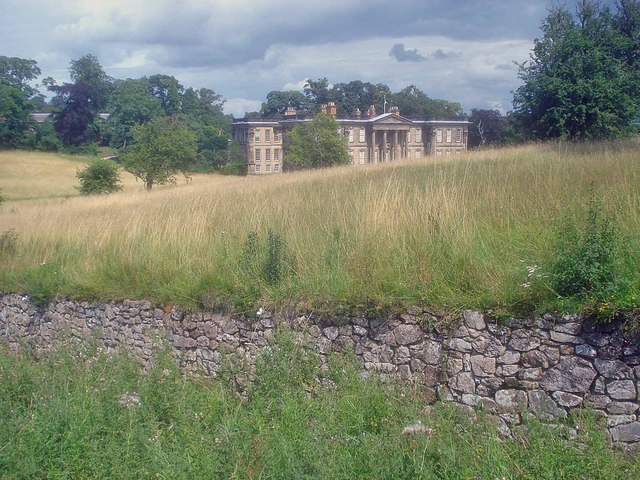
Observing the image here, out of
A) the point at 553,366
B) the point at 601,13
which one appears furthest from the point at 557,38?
the point at 553,366

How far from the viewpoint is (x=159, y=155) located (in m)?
40.2

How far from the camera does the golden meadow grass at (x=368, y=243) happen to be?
24.0 ft

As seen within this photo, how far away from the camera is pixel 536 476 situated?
5.11m

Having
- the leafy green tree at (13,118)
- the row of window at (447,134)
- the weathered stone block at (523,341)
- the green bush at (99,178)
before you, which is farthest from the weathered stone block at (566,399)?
the leafy green tree at (13,118)

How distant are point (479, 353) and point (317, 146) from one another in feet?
87.8

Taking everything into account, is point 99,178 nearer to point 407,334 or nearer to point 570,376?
point 407,334

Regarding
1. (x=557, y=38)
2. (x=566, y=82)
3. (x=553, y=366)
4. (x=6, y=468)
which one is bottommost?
(x=6, y=468)

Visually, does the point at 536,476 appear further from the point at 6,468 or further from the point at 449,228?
the point at 6,468

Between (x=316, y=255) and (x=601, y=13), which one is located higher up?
(x=601, y=13)

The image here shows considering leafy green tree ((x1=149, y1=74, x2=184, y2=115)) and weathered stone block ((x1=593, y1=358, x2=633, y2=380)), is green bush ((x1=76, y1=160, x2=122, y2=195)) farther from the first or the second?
weathered stone block ((x1=593, y1=358, x2=633, y2=380))

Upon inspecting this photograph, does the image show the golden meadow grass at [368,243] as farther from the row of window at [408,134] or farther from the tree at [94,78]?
the tree at [94,78]

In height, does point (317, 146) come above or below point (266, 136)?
below

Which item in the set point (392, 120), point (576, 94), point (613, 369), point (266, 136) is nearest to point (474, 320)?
point (613, 369)

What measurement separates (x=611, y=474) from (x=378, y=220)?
486 cm
